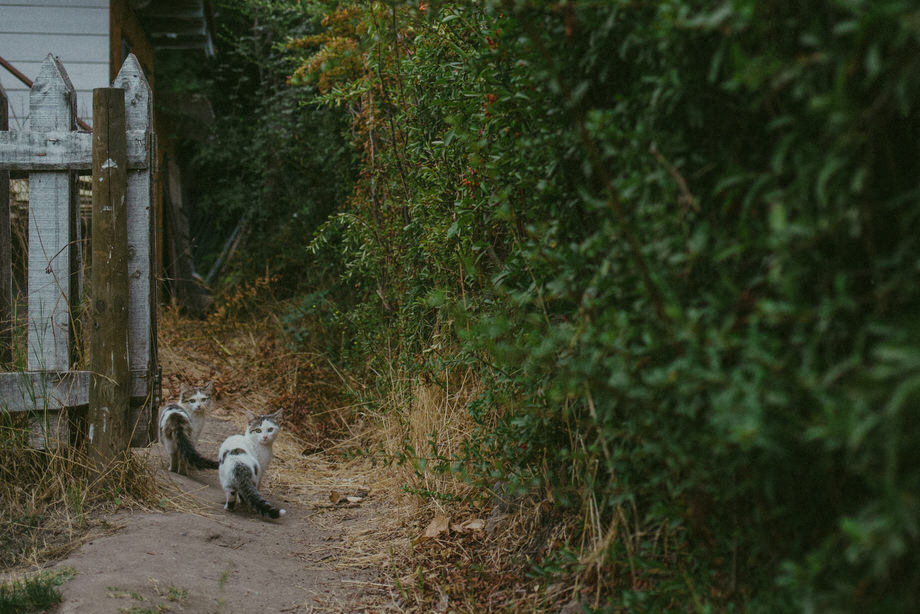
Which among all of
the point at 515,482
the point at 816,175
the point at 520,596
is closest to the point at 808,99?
the point at 816,175

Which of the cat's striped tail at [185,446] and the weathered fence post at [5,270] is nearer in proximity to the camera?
the weathered fence post at [5,270]

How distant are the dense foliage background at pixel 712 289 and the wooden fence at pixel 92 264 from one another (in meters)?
1.69

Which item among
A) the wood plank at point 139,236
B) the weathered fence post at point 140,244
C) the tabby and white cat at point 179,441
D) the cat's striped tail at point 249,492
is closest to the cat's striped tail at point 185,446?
the tabby and white cat at point 179,441

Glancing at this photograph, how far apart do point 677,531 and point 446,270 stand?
→ 1985 mm

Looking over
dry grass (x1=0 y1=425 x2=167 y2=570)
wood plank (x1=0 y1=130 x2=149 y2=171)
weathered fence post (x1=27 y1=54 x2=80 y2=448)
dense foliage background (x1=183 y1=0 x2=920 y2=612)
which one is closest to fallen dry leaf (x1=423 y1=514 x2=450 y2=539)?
dense foliage background (x1=183 y1=0 x2=920 y2=612)

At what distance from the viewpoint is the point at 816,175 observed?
1.42 metres

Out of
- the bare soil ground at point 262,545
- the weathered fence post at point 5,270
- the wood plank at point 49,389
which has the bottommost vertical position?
the bare soil ground at point 262,545

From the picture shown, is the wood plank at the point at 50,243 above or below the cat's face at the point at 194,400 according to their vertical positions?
above

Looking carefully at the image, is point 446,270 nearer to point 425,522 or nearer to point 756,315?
point 425,522

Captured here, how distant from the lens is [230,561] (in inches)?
120

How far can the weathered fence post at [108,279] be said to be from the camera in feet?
11.1

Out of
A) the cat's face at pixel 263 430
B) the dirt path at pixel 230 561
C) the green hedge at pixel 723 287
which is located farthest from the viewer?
the cat's face at pixel 263 430

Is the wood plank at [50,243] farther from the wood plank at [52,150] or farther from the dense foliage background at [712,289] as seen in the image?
the dense foliage background at [712,289]

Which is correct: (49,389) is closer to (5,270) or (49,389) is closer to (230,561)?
(5,270)
